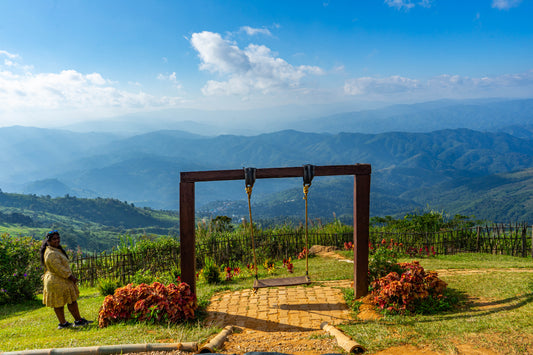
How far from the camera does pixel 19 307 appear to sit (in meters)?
7.59

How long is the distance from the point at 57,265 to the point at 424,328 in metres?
5.16

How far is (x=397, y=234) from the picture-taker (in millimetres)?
12195

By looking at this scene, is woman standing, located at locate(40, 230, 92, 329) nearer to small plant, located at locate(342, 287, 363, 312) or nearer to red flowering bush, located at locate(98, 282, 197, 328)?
red flowering bush, located at locate(98, 282, 197, 328)

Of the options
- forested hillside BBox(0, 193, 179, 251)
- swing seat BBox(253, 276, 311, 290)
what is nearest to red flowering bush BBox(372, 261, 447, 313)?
swing seat BBox(253, 276, 311, 290)

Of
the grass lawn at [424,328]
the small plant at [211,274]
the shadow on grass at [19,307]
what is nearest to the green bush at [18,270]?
the shadow on grass at [19,307]

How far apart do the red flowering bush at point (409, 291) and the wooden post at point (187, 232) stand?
2.99m

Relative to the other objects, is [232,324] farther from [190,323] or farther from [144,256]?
[144,256]

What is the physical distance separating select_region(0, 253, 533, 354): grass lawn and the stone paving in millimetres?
459

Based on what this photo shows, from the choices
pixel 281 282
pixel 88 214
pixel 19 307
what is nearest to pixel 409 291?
pixel 281 282

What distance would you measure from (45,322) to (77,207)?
9175cm

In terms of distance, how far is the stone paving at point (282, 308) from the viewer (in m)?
5.31

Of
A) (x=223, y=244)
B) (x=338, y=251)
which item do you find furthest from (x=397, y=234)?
(x=223, y=244)

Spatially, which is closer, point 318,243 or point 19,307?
point 19,307

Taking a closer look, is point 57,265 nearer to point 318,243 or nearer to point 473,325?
point 473,325
